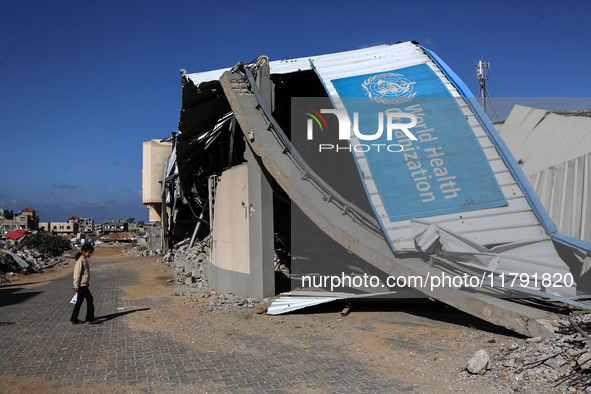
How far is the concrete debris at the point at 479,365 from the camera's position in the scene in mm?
5118

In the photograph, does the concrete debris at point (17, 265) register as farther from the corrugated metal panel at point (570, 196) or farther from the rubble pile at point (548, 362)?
the corrugated metal panel at point (570, 196)

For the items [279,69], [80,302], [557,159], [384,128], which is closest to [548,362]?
[384,128]

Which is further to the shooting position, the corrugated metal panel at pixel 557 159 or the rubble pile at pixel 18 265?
the rubble pile at pixel 18 265

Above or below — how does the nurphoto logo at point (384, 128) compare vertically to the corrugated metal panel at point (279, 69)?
below

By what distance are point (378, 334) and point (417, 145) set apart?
4.70 meters

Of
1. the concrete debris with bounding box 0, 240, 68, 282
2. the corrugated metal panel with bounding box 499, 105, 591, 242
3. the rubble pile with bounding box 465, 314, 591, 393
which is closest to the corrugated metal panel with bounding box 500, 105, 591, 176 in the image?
the corrugated metal panel with bounding box 499, 105, 591, 242

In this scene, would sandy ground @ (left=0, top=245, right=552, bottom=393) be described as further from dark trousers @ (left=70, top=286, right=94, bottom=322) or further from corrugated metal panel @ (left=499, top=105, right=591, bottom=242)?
corrugated metal panel @ (left=499, top=105, right=591, bottom=242)

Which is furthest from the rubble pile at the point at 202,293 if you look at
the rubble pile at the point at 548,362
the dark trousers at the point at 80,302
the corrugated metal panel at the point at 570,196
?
the corrugated metal panel at the point at 570,196

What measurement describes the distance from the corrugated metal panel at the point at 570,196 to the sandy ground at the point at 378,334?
12.0ft

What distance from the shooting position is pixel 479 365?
202 inches

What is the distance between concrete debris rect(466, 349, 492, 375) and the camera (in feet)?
16.8

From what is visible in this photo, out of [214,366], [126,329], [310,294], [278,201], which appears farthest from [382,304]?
[278,201]

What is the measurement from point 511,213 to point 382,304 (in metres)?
3.28

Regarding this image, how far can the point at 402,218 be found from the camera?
883cm
